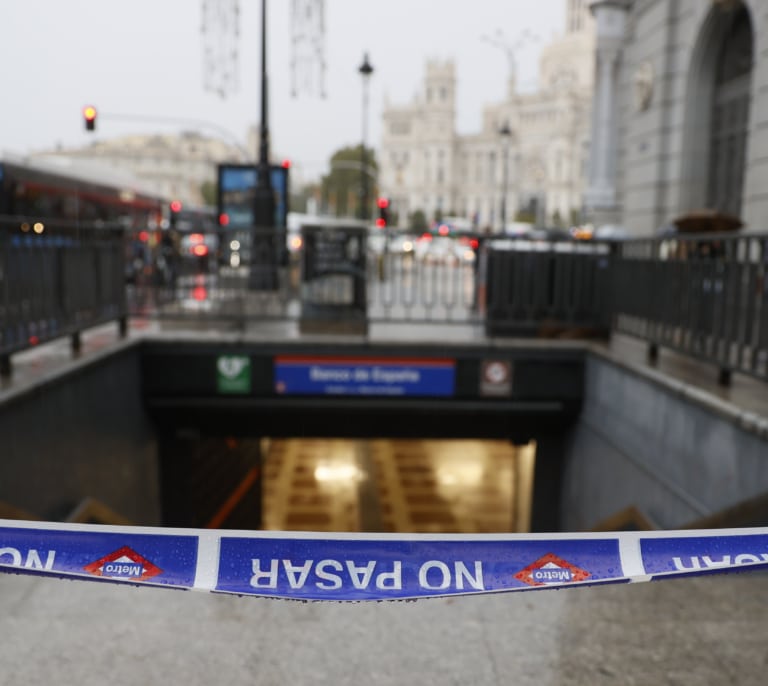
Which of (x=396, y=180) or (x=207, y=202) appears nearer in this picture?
(x=207, y=202)

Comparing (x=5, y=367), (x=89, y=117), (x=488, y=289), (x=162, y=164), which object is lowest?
(x=5, y=367)

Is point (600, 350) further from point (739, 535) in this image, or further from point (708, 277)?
point (739, 535)

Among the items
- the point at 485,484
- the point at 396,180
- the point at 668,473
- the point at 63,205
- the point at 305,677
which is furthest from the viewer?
the point at 396,180

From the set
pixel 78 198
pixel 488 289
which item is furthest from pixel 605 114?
pixel 488 289

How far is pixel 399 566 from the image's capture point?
2.04 m

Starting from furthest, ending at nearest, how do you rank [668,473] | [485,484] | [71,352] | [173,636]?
[485,484]
[71,352]
[668,473]
[173,636]

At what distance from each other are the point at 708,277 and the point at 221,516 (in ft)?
Answer: 24.2

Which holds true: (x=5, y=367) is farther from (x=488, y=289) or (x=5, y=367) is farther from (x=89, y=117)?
(x=89, y=117)

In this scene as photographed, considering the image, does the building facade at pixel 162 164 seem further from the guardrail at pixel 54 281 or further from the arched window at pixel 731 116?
the guardrail at pixel 54 281

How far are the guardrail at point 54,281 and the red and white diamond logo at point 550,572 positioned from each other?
501cm

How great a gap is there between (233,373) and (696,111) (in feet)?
38.6

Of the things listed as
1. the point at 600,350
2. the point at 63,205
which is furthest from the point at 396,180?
the point at 600,350

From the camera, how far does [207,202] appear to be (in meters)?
139

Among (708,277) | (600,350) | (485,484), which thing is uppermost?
(708,277)
